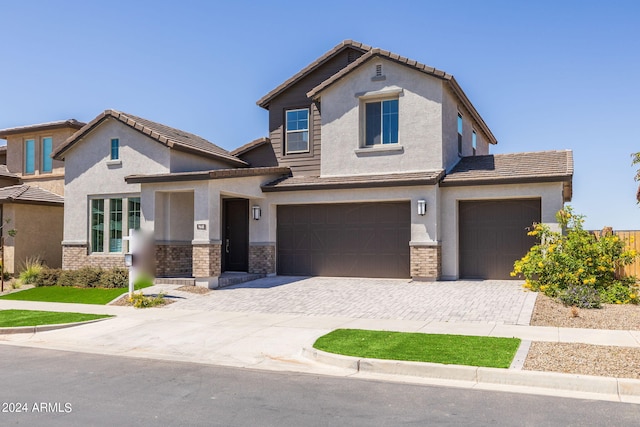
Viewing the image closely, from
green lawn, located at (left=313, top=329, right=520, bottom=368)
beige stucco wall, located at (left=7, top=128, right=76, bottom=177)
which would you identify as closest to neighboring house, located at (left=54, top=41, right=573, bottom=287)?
beige stucco wall, located at (left=7, top=128, right=76, bottom=177)

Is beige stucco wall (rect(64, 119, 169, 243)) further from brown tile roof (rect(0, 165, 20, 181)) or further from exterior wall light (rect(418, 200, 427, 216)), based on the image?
exterior wall light (rect(418, 200, 427, 216))

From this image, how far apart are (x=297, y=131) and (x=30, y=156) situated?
12.3 meters

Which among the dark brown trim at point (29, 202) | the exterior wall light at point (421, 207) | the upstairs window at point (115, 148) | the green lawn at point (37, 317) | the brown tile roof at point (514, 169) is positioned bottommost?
the green lawn at point (37, 317)


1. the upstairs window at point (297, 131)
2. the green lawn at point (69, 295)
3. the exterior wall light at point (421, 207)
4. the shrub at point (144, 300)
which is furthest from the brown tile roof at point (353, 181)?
the green lawn at point (69, 295)

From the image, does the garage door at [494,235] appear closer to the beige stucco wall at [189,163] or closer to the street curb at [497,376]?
the beige stucco wall at [189,163]

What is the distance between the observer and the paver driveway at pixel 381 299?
1245 cm

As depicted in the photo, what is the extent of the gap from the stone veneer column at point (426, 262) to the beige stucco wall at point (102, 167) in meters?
8.55

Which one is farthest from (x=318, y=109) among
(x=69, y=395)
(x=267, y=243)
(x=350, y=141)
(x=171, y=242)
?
(x=69, y=395)

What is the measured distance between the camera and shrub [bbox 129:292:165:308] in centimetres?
1476

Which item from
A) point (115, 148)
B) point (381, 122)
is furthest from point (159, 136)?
point (381, 122)

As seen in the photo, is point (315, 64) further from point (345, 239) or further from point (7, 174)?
point (7, 174)

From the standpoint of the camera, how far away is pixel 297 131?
70.4 feet

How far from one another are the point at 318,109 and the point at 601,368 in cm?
1522

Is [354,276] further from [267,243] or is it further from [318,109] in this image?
[318,109]
